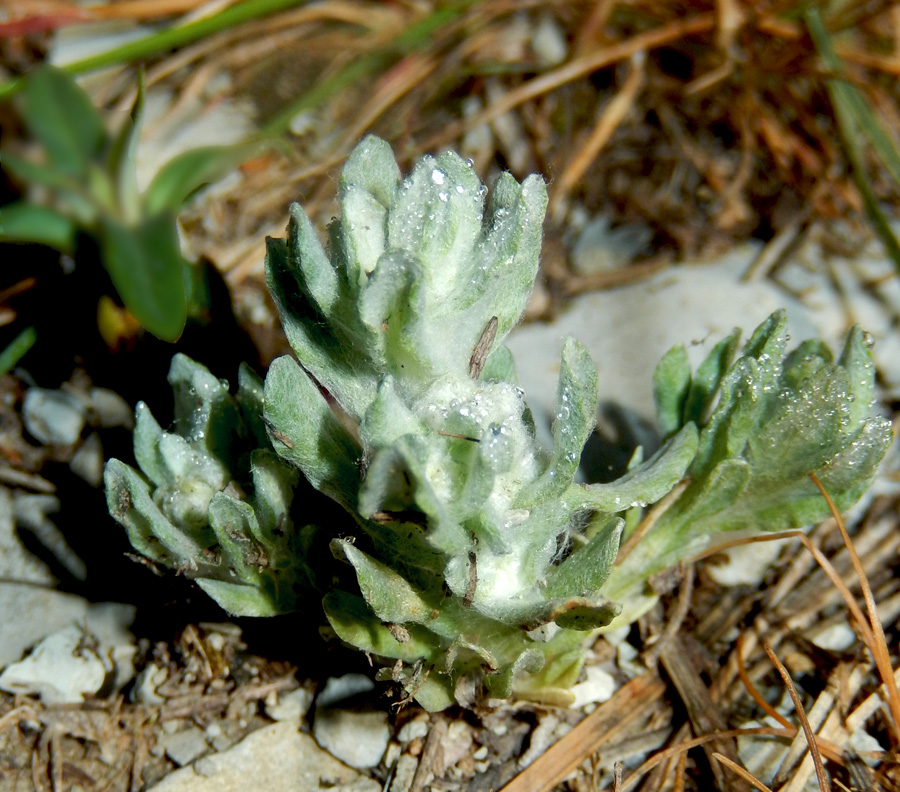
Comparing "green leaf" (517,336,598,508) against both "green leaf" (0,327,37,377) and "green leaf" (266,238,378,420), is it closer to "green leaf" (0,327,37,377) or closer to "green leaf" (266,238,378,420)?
"green leaf" (266,238,378,420)

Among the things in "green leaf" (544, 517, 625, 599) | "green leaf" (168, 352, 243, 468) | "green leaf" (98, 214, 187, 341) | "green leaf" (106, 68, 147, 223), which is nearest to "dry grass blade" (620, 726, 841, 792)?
"green leaf" (544, 517, 625, 599)

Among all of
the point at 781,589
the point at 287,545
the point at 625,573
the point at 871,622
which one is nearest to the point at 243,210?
the point at 287,545

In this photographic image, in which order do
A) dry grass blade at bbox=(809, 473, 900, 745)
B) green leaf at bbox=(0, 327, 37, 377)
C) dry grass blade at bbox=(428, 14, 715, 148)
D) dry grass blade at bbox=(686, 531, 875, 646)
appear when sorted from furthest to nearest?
dry grass blade at bbox=(428, 14, 715, 148)
green leaf at bbox=(0, 327, 37, 377)
dry grass blade at bbox=(686, 531, 875, 646)
dry grass blade at bbox=(809, 473, 900, 745)

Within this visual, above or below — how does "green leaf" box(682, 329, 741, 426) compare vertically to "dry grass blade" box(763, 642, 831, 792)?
above

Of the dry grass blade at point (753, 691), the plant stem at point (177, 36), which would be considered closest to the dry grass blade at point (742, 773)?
the dry grass blade at point (753, 691)

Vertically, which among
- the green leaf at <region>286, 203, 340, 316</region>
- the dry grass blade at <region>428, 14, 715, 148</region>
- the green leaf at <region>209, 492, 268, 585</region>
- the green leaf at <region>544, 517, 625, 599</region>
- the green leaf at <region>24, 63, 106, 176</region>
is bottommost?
the green leaf at <region>544, 517, 625, 599</region>

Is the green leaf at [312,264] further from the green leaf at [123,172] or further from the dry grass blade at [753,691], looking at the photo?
the dry grass blade at [753,691]
